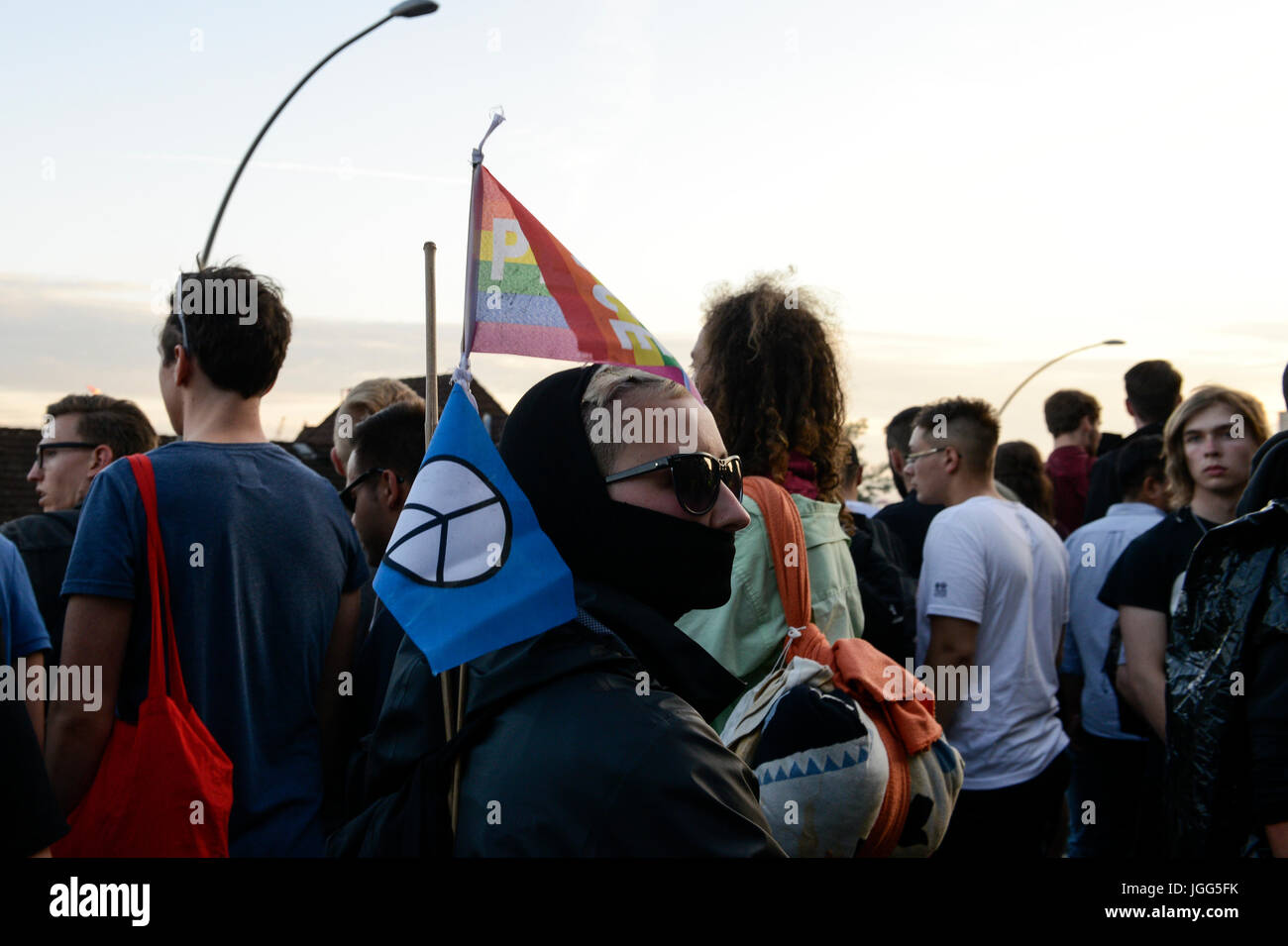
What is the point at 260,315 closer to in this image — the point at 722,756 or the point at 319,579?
the point at 319,579

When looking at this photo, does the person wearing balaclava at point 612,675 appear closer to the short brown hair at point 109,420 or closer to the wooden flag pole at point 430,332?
the wooden flag pole at point 430,332

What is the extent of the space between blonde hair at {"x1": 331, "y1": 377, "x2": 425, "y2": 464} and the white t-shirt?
6.91 ft

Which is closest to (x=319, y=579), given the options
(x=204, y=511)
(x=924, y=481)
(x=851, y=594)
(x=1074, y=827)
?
(x=204, y=511)

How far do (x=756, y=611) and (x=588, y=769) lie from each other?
142cm

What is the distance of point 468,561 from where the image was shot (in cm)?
177

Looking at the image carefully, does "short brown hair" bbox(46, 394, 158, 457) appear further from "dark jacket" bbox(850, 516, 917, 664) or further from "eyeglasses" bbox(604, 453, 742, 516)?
"eyeglasses" bbox(604, 453, 742, 516)

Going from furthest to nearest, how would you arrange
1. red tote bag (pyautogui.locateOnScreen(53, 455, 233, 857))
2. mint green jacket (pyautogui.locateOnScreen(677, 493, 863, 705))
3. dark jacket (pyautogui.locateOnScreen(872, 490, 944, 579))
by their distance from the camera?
dark jacket (pyautogui.locateOnScreen(872, 490, 944, 579)) < mint green jacket (pyautogui.locateOnScreen(677, 493, 863, 705)) < red tote bag (pyautogui.locateOnScreen(53, 455, 233, 857))

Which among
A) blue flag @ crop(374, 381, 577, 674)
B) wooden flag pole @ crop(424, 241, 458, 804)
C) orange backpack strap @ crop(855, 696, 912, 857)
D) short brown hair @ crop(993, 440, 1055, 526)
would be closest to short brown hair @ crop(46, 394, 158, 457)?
wooden flag pole @ crop(424, 241, 458, 804)

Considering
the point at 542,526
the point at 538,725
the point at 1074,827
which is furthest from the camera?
the point at 1074,827

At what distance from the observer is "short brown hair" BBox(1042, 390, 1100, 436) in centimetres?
633

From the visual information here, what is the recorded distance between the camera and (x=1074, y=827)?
16.5 feet

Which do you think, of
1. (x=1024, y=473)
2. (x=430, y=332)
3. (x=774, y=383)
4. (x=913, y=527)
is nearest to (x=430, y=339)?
(x=430, y=332)

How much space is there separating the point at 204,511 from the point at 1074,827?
4287mm
